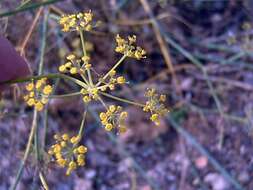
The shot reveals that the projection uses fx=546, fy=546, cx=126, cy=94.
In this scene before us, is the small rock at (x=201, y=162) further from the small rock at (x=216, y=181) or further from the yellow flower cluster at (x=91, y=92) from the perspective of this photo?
the yellow flower cluster at (x=91, y=92)

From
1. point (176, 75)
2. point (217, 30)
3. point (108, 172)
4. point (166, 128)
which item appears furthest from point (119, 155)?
point (217, 30)

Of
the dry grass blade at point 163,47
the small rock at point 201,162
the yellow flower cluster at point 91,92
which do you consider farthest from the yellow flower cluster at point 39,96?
the small rock at point 201,162

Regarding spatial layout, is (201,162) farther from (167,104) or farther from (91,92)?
(91,92)

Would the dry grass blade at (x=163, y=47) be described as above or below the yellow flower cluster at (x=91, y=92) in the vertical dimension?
above

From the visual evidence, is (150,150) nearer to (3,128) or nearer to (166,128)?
(166,128)

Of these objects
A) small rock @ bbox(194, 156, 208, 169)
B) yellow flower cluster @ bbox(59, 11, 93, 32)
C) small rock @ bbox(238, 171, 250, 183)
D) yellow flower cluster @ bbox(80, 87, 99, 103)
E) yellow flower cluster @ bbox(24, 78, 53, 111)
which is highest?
yellow flower cluster @ bbox(59, 11, 93, 32)

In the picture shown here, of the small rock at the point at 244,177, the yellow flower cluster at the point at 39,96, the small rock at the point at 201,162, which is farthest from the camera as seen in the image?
the small rock at the point at 201,162

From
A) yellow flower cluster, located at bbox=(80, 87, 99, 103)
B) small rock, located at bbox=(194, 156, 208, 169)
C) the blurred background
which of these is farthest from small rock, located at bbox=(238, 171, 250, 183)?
yellow flower cluster, located at bbox=(80, 87, 99, 103)

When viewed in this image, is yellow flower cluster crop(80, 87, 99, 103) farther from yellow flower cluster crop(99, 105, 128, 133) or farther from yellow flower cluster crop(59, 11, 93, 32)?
yellow flower cluster crop(59, 11, 93, 32)
